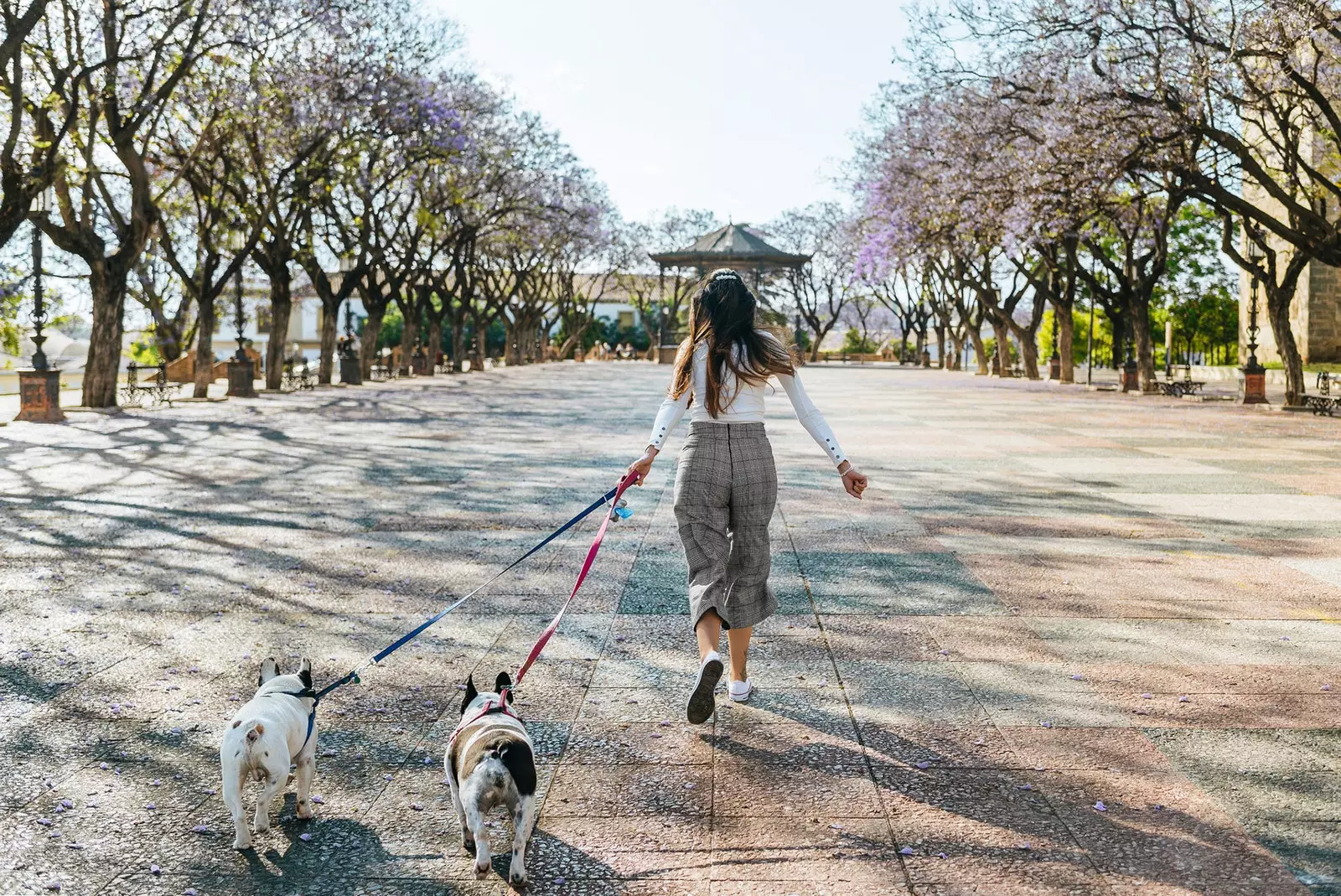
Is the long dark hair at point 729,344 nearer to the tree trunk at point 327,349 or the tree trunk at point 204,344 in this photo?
the tree trunk at point 204,344

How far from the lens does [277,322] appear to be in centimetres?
3072

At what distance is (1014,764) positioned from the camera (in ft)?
13.5

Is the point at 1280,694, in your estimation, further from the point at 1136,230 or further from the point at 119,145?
the point at 1136,230

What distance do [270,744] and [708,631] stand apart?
166cm

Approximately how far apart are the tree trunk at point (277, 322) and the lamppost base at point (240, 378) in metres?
1.01

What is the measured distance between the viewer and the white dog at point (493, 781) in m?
3.18

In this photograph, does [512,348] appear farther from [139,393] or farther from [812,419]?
[812,419]

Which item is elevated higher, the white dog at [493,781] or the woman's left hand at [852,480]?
the woman's left hand at [852,480]

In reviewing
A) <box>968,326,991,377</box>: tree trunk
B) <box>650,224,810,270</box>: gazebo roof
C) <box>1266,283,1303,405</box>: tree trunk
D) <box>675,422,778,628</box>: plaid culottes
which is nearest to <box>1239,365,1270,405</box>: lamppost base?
<box>1266,283,1303,405</box>: tree trunk

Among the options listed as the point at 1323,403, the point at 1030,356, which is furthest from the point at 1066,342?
the point at 1323,403

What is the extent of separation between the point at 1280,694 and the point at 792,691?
6.36ft

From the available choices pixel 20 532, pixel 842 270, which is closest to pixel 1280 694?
pixel 20 532

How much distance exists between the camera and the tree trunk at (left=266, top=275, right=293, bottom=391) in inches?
1186

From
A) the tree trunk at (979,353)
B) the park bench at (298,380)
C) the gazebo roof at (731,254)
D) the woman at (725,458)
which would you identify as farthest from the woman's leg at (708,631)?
the tree trunk at (979,353)
